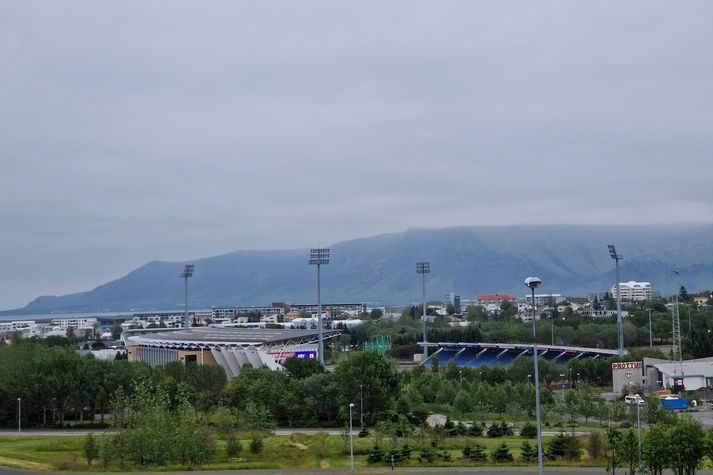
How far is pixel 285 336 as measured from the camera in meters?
96.9

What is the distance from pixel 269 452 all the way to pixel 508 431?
14.3 m

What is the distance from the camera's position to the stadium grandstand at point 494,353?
100250 mm

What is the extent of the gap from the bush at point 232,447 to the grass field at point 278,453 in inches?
10.1

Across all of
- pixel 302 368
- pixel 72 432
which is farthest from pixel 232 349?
pixel 72 432

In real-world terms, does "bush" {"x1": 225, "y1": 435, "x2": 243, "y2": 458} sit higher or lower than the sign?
lower

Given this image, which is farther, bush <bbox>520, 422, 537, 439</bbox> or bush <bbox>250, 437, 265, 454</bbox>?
bush <bbox>520, 422, 537, 439</bbox>

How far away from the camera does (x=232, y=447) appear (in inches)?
1657

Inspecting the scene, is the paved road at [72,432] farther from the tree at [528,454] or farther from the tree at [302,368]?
the tree at [302,368]

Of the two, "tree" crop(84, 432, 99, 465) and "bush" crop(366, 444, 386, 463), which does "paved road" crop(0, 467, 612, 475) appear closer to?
"bush" crop(366, 444, 386, 463)

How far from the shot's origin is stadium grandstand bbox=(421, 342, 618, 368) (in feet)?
329

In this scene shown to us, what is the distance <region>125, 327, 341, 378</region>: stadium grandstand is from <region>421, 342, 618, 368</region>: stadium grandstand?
57.4 ft

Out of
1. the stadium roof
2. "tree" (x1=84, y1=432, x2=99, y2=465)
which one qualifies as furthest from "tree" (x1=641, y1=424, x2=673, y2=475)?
the stadium roof

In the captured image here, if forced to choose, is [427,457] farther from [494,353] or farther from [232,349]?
[494,353]

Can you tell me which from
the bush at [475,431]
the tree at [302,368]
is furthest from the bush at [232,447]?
the tree at [302,368]
